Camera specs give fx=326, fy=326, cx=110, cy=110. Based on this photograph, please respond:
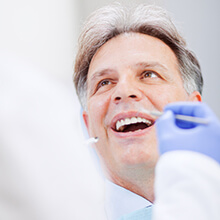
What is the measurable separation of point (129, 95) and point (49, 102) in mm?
451

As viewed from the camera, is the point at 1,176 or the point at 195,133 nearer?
the point at 195,133

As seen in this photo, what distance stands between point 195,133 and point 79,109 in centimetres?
98

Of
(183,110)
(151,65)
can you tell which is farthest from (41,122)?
(183,110)

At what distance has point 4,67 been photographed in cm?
125

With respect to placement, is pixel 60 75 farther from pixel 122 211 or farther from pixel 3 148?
pixel 122 211

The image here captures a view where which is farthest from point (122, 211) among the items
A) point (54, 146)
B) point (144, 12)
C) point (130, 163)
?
point (144, 12)

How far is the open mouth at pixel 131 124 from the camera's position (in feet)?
3.48

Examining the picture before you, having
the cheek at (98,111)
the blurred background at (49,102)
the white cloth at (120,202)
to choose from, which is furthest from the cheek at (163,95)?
the blurred background at (49,102)

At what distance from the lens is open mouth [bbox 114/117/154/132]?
3.48 ft

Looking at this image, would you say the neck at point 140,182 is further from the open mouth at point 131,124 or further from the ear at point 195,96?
the ear at point 195,96

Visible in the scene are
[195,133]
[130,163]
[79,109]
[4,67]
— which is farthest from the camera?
[79,109]

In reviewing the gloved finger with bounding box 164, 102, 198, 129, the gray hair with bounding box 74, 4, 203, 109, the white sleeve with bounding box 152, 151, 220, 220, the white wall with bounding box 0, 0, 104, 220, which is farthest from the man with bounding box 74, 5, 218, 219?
the white sleeve with bounding box 152, 151, 220, 220

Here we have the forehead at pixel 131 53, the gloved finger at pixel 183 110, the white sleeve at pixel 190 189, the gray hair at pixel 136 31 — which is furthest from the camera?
the gray hair at pixel 136 31

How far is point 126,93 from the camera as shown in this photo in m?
1.05
